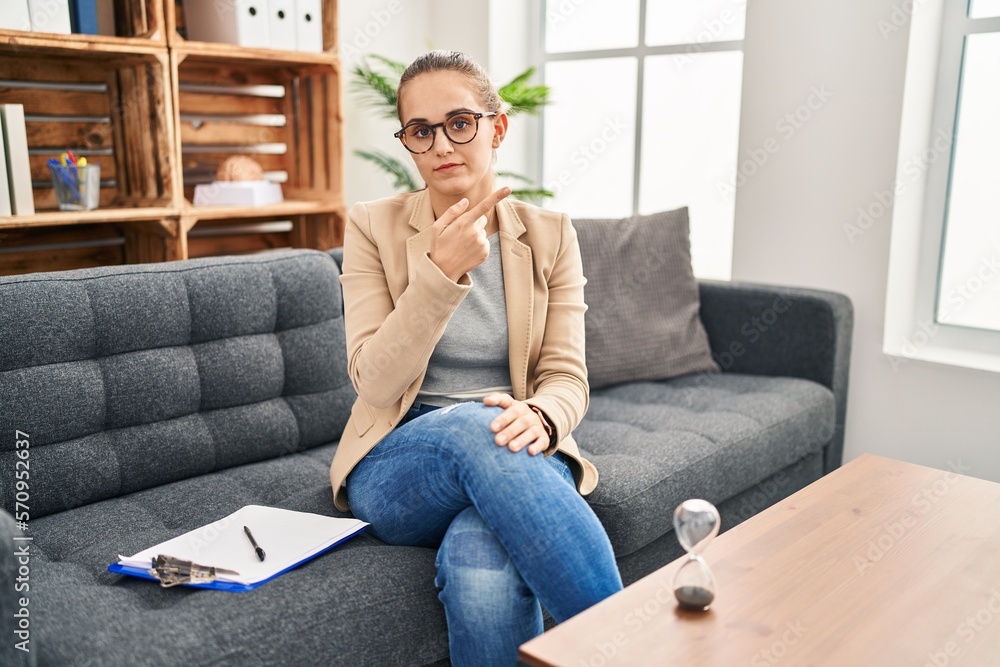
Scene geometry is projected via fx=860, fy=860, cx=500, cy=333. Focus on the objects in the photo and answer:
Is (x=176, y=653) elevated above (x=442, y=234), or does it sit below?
below

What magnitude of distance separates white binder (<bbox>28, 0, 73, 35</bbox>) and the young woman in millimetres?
1118

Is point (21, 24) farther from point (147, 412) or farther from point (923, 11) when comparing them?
point (923, 11)

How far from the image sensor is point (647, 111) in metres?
3.17

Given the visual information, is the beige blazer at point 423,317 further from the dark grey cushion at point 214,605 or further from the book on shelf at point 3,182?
the book on shelf at point 3,182

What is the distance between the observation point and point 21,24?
2.06 metres

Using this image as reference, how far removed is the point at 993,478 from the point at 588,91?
1933 mm

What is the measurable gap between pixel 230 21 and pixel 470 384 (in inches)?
60.5

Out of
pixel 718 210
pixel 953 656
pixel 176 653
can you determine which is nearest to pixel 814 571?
pixel 953 656

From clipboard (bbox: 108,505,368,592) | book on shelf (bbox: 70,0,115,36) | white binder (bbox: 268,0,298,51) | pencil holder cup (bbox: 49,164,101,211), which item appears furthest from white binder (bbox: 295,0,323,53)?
clipboard (bbox: 108,505,368,592)

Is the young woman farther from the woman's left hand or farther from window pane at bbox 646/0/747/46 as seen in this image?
window pane at bbox 646/0/747/46

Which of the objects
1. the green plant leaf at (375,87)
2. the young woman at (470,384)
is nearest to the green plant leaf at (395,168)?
the green plant leaf at (375,87)

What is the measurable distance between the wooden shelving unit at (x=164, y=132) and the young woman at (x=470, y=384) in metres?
1.07

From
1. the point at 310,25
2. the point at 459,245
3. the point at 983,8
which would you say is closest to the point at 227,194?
the point at 310,25

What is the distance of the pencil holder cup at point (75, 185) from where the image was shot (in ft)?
7.28
